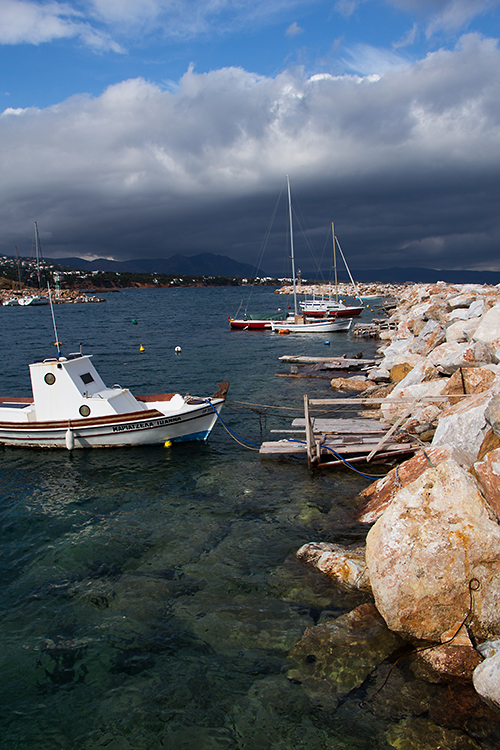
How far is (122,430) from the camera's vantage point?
653 inches

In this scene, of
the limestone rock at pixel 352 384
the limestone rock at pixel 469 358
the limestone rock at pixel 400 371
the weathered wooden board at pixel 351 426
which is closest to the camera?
the limestone rock at pixel 469 358

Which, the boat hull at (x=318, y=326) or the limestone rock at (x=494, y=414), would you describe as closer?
the limestone rock at (x=494, y=414)

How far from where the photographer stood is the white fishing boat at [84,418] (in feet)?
54.2

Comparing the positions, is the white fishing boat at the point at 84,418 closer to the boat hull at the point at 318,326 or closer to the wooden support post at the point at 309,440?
the wooden support post at the point at 309,440

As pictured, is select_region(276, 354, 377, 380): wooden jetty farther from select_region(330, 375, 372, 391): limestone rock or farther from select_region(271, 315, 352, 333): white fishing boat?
select_region(271, 315, 352, 333): white fishing boat

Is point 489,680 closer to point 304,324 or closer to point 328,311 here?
point 304,324

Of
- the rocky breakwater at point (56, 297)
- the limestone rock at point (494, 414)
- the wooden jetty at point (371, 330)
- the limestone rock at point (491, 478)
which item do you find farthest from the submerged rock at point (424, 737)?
the rocky breakwater at point (56, 297)

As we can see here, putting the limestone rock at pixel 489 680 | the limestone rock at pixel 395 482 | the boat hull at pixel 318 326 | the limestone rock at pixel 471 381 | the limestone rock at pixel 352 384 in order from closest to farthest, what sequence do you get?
the limestone rock at pixel 489 680 < the limestone rock at pixel 395 482 < the limestone rock at pixel 471 381 < the limestone rock at pixel 352 384 < the boat hull at pixel 318 326

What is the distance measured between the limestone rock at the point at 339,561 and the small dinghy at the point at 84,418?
860 cm

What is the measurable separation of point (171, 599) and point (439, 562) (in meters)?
4.76

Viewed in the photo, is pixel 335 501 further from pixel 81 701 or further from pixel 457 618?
pixel 81 701

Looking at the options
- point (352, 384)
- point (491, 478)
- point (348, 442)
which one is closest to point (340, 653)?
point (491, 478)

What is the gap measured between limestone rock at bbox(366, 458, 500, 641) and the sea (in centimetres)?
93

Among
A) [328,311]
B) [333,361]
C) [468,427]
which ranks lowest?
[333,361]
